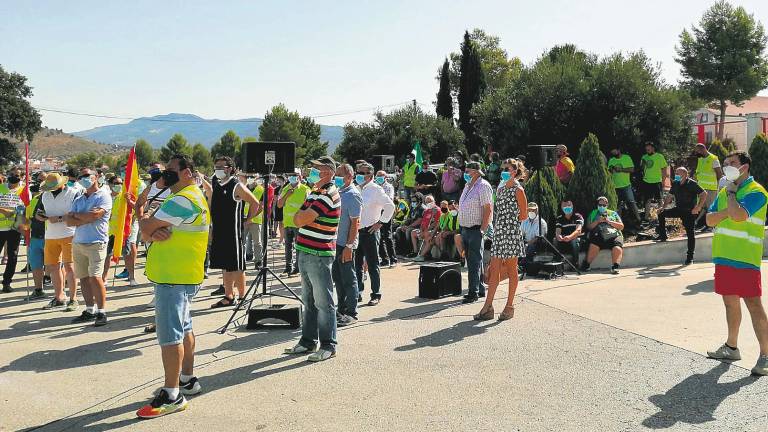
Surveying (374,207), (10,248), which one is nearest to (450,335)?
(374,207)

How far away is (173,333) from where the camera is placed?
496cm

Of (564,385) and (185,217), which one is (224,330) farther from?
(564,385)

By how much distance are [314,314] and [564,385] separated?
2.46 metres

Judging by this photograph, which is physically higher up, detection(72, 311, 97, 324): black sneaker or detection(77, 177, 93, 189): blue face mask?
detection(77, 177, 93, 189): blue face mask

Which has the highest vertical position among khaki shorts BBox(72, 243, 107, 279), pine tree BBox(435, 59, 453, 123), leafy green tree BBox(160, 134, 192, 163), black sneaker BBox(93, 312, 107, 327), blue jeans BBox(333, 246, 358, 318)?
pine tree BBox(435, 59, 453, 123)

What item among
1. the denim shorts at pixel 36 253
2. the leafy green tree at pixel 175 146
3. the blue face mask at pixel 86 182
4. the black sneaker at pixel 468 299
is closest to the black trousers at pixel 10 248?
the denim shorts at pixel 36 253

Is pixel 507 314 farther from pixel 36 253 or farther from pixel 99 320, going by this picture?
pixel 36 253

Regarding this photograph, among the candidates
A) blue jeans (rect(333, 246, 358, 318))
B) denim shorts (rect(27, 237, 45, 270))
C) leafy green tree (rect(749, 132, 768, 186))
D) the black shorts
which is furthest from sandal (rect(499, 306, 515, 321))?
leafy green tree (rect(749, 132, 768, 186))

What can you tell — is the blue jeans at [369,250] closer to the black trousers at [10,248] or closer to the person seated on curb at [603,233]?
the person seated on curb at [603,233]

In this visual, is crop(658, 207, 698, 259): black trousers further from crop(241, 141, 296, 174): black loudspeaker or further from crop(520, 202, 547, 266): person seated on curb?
crop(241, 141, 296, 174): black loudspeaker

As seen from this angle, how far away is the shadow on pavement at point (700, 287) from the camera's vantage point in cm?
949

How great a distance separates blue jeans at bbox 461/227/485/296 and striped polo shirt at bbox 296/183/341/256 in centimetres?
309

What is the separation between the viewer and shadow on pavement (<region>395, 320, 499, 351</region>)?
6.86 metres

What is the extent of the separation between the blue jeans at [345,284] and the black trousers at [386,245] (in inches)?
199
